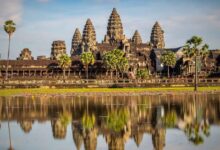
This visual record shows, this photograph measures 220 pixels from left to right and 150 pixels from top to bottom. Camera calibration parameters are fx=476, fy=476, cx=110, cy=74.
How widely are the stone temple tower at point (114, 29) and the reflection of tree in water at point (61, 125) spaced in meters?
135

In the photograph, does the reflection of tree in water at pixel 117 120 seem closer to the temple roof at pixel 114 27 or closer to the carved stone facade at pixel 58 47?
the temple roof at pixel 114 27

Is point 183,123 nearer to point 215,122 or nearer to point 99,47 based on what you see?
point 215,122

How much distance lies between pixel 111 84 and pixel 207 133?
230ft

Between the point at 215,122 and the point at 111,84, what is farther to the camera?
the point at 111,84

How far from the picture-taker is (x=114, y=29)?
17962 centimetres

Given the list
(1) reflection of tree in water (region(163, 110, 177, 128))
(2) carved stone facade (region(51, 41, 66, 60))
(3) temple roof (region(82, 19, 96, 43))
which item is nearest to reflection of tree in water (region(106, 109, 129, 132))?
(1) reflection of tree in water (region(163, 110, 177, 128))

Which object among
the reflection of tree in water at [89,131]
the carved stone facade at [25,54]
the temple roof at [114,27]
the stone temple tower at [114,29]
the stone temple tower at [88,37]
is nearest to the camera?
the reflection of tree in water at [89,131]

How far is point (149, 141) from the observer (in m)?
28.2

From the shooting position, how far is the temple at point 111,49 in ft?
467

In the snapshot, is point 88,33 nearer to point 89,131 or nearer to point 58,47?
point 58,47

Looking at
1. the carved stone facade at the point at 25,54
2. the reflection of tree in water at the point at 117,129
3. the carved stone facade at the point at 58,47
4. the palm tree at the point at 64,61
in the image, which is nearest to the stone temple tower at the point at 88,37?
the carved stone facade at the point at 58,47

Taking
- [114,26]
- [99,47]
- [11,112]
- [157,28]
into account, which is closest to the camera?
[11,112]

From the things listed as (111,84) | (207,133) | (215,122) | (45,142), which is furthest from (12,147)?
(111,84)

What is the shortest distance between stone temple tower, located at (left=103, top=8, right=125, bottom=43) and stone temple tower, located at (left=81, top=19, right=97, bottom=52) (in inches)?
215
